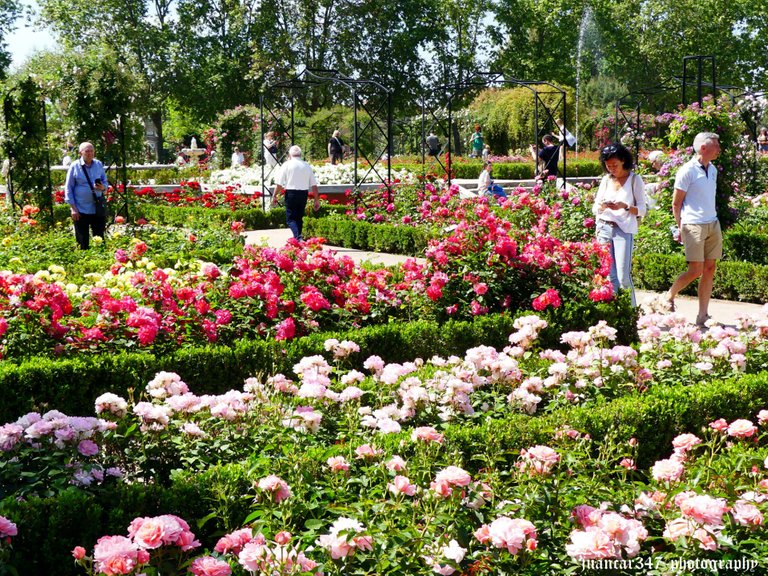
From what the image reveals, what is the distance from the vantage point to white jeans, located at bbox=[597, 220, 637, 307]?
6375 mm

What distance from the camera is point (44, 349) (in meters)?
4.83

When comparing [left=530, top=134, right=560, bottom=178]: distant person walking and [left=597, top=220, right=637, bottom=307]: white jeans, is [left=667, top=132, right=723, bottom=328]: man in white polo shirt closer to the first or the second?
[left=597, top=220, right=637, bottom=307]: white jeans

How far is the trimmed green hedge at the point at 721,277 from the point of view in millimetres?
8312

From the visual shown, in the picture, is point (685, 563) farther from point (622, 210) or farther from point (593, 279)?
point (622, 210)

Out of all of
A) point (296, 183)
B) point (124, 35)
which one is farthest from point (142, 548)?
point (124, 35)

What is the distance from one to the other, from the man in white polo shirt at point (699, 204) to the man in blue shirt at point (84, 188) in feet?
18.6

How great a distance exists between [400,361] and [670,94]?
127ft

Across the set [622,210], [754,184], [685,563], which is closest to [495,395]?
[685,563]

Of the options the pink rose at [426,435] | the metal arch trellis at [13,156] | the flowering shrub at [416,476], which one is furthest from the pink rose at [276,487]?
the metal arch trellis at [13,156]

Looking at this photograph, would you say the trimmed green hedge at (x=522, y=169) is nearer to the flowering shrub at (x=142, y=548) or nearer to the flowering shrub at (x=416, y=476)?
the flowering shrub at (x=416, y=476)

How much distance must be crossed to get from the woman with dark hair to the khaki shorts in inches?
22.2

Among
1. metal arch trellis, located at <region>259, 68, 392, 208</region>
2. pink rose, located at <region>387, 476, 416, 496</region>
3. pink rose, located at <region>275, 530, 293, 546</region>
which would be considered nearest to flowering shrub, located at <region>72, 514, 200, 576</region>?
pink rose, located at <region>275, 530, 293, 546</region>

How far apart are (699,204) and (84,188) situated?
593 cm

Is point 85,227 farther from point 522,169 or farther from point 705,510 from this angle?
point 522,169
